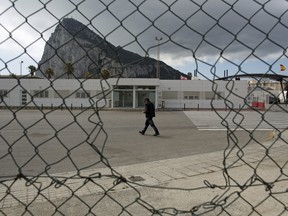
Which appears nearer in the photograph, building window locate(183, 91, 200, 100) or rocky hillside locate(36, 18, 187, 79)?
rocky hillside locate(36, 18, 187, 79)

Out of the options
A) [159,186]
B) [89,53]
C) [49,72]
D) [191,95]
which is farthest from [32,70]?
[191,95]

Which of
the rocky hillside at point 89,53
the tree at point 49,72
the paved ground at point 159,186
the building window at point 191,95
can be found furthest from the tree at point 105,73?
the building window at point 191,95

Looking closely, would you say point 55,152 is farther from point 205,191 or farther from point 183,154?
point 205,191

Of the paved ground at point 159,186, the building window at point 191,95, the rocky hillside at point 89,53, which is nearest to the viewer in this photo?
the rocky hillside at point 89,53

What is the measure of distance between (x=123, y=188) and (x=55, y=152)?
17.2 feet

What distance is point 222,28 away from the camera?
6.72 feet

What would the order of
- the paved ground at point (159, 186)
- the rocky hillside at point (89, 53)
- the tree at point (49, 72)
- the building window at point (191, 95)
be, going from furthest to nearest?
the building window at point (191, 95), the paved ground at point (159, 186), the tree at point (49, 72), the rocky hillside at point (89, 53)

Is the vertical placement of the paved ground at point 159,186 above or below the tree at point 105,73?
below

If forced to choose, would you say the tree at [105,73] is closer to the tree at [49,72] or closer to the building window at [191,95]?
the tree at [49,72]

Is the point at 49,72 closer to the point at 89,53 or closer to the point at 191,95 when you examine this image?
the point at 89,53

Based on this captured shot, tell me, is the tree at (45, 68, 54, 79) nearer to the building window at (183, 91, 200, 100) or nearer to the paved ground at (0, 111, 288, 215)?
the paved ground at (0, 111, 288, 215)

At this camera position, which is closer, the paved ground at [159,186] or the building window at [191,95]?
the paved ground at [159,186]

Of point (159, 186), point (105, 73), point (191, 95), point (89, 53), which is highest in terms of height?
point (89, 53)

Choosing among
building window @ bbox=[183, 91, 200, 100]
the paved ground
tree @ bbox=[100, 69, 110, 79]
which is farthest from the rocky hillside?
building window @ bbox=[183, 91, 200, 100]
